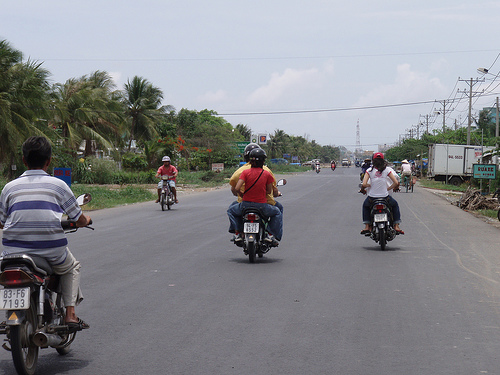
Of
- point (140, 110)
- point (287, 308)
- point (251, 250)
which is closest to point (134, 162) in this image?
point (140, 110)

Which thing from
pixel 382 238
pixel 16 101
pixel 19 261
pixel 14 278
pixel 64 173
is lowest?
pixel 382 238

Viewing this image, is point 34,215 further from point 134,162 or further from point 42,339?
point 134,162

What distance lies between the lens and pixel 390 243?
12750mm

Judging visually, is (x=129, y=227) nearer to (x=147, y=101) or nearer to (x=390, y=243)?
(x=390, y=243)

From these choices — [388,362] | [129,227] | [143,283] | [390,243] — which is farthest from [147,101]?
[388,362]

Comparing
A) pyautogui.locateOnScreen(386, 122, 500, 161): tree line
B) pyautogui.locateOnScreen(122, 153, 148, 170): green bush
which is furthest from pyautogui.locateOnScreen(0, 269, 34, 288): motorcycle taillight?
pyautogui.locateOnScreen(386, 122, 500, 161): tree line

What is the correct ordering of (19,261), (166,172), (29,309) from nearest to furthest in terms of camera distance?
(19,261) → (29,309) → (166,172)

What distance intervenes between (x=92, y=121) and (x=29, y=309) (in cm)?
4318

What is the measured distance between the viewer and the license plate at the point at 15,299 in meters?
4.32

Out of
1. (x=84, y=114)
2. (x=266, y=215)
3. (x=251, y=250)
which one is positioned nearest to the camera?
(x=251, y=250)

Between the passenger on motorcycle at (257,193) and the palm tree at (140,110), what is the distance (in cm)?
4879

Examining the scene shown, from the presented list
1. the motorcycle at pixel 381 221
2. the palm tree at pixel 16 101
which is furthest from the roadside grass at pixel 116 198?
the motorcycle at pixel 381 221

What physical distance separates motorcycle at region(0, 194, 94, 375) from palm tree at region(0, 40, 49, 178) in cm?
2513

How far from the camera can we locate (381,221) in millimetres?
11555
